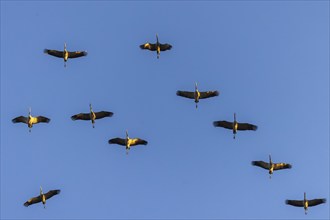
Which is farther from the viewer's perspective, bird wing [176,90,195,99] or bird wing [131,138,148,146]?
bird wing [176,90,195,99]

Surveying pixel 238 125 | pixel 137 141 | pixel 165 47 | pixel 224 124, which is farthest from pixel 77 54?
pixel 238 125

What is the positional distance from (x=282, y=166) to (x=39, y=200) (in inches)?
1104

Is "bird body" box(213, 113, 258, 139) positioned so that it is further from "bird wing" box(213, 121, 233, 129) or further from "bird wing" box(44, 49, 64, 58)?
"bird wing" box(44, 49, 64, 58)

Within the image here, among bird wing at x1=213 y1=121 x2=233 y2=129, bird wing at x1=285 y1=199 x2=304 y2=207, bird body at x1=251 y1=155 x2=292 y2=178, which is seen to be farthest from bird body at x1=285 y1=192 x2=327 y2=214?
bird wing at x1=213 y1=121 x2=233 y2=129

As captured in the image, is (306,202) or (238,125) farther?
(306,202)

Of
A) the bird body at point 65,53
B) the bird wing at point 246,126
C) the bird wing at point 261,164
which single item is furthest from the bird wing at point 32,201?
the bird wing at point 261,164

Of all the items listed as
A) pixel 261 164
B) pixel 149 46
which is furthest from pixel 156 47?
pixel 261 164

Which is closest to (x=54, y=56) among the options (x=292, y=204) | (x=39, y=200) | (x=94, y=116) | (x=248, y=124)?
(x=94, y=116)

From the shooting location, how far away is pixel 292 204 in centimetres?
9531

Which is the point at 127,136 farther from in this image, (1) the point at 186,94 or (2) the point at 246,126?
(2) the point at 246,126

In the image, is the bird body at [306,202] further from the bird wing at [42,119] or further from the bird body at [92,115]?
the bird wing at [42,119]

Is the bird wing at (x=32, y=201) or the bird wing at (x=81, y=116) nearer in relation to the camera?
the bird wing at (x=81, y=116)

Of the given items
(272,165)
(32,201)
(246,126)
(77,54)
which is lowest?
(32,201)

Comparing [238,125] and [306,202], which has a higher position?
[238,125]
